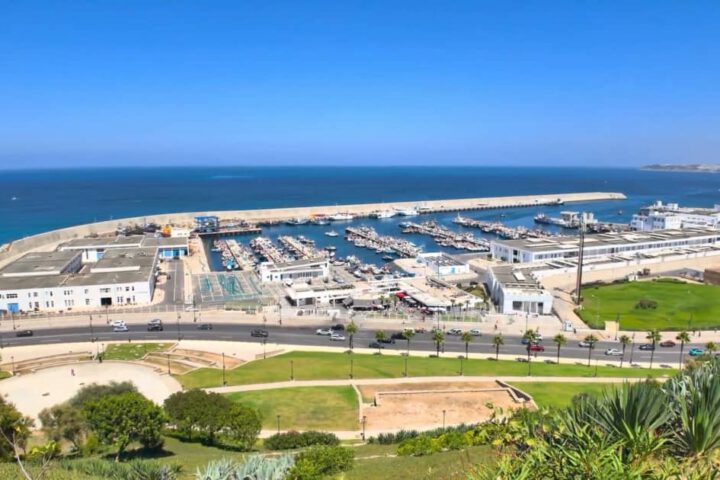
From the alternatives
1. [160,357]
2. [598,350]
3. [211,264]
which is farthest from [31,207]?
[598,350]

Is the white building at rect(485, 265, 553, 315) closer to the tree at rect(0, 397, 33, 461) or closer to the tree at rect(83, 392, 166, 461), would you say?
the tree at rect(83, 392, 166, 461)

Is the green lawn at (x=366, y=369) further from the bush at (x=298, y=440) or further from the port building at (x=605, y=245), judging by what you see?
the port building at (x=605, y=245)

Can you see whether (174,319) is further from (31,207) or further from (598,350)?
(31,207)

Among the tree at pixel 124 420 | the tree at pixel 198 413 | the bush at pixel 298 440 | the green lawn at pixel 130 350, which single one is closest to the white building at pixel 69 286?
the green lawn at pixel 130 350

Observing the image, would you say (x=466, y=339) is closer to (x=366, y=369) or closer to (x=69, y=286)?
(x=366, y=369)

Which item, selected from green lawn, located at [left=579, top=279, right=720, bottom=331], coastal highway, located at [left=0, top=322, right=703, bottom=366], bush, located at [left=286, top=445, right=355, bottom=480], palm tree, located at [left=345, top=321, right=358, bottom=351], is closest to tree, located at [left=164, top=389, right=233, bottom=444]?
bush, located at [left=286, top=445, right=355, bottom=480]
